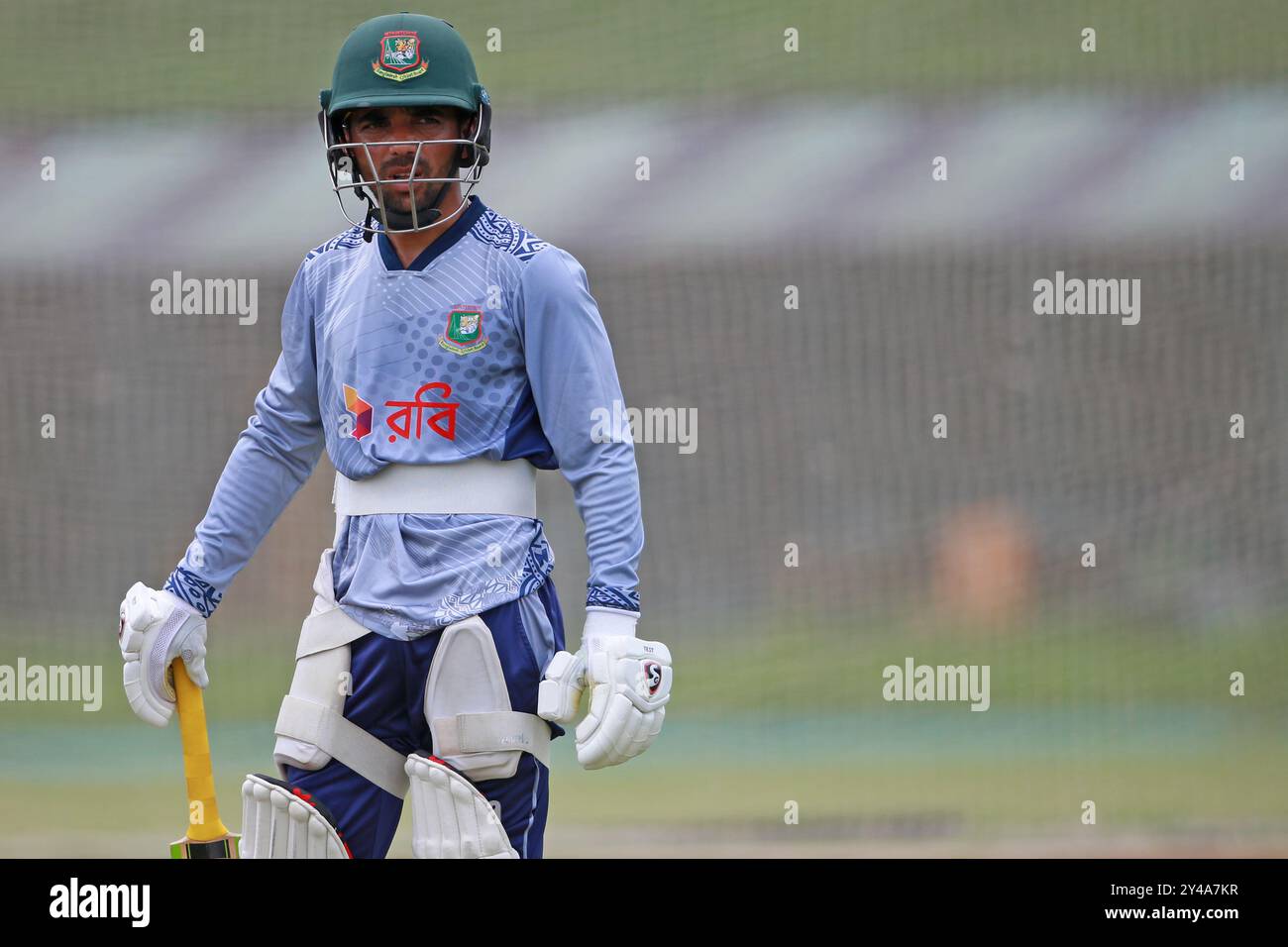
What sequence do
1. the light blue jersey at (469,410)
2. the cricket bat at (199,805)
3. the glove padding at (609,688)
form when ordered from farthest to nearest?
the cricket bat at (199,805) < the light blue jersey at (469,410) < the glove padding at (609,688)

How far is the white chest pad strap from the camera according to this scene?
2.72 m

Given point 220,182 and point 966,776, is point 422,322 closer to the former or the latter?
point 220,182

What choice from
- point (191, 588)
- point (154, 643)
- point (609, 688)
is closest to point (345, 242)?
point (191, 588)

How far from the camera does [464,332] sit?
2793 mm

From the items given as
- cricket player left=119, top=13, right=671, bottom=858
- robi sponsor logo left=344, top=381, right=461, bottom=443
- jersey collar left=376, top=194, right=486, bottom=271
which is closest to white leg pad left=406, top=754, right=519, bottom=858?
cricket player left=119, top=13, right=671, bottom=858

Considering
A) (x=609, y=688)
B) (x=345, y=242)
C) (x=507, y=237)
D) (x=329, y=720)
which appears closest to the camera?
(x=609, y=688)

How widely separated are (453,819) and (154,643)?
600 mm

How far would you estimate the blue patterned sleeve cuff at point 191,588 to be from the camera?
295 centimetres

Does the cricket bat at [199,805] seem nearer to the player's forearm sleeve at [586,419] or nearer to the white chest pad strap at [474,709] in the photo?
the white chest pad strap at [474,709]

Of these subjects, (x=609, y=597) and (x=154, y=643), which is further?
(x=154, y=643)

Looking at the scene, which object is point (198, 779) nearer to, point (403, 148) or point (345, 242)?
point (345, 242)

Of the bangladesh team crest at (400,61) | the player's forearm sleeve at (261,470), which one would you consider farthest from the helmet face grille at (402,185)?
the player's forearm sleeve at (261,470)

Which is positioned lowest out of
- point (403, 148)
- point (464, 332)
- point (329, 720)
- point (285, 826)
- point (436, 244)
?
point (285, 826)

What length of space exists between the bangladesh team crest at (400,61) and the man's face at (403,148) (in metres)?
0.06
